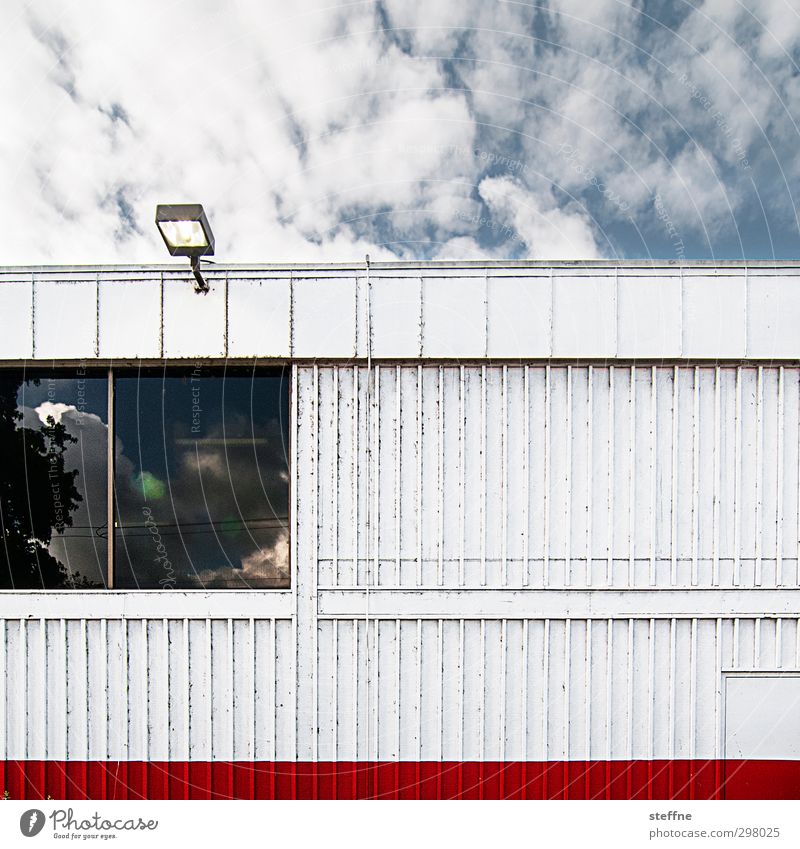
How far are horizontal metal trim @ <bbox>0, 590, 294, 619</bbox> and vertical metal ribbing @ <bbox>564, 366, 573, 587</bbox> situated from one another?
2.47 m

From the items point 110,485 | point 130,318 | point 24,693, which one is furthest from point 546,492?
point 24,693

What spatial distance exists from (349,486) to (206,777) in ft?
9.25

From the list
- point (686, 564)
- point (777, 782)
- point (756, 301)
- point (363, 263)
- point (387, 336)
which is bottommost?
point (777, 782)

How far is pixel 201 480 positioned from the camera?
12.9 feet

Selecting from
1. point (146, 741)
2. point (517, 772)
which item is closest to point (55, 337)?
point (146, 741)

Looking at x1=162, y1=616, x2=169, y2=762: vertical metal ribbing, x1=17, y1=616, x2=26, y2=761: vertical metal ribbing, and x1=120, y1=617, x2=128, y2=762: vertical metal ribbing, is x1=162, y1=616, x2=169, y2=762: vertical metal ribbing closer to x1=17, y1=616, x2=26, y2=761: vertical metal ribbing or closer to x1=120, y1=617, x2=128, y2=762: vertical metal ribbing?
x1=120, y1=617, x2=128, y2=762: vertical metal ribbing

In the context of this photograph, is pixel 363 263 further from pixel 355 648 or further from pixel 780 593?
pixel 780 593

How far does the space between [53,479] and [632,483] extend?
5.20 m

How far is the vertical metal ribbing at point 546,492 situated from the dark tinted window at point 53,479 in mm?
3922

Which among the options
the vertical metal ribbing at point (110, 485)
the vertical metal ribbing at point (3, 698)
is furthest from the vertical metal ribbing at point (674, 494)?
the vertical metal ribbing at point (3, 698)

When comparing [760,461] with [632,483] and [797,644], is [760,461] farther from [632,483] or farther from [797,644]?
[797,644]

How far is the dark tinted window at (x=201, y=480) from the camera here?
12.9 feet

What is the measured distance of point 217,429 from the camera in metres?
3.96

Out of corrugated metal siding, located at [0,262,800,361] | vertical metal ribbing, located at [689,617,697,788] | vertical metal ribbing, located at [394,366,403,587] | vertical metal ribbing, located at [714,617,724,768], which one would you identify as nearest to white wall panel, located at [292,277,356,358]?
corrugated metal siding, located at [0,262,800,361]
